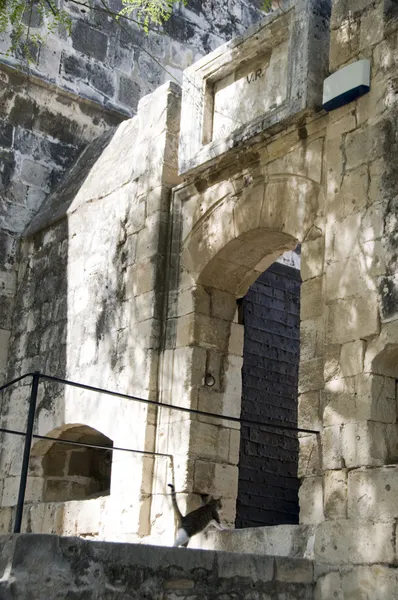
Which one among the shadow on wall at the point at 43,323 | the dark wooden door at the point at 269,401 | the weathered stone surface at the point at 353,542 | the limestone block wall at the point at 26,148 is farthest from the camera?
the limestone block wall at the point at 26,148

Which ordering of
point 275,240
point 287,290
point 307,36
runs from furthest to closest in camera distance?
point 287,290
point 275,240
point 307,36

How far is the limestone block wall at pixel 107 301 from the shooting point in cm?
720

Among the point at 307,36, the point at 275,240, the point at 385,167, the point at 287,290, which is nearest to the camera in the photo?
the point at 385,167

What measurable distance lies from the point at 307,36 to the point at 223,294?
202 cm

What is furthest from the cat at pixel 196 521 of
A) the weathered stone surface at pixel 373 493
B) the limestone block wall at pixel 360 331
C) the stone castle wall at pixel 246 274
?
the weathered stone surface at pixel 373 493

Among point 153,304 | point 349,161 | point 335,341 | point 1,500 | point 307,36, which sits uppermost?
point 307,36

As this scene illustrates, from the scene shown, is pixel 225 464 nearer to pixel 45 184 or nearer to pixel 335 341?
pixel 335 341

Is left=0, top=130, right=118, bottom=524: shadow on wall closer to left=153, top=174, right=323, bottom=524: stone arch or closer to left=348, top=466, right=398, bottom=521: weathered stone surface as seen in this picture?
left=153, top=174, right=323, bottom=524: stone arch

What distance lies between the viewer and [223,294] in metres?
7.27

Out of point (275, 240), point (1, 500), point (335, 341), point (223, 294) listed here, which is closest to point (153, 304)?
point (223, 294)

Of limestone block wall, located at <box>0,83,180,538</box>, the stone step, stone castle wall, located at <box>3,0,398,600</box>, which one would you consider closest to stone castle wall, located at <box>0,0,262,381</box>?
limestone block wall, located at <box>0,83,180,538</box>

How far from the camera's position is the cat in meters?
6.14

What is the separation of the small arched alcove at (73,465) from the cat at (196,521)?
202 cm

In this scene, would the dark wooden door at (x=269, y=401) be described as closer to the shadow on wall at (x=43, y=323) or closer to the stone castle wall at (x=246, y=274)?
the shadow on wall at (x=43, y=323)
